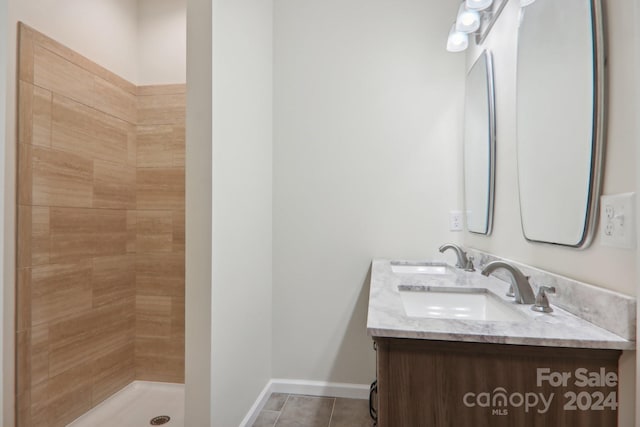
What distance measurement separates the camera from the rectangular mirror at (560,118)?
0.93 metres

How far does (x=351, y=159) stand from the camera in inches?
86.3

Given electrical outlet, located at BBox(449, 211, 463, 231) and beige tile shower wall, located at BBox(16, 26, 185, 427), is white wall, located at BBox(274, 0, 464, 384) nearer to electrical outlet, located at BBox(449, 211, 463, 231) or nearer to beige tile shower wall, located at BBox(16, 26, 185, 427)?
electrical outlet, located at BBox(449, 211, 463, 231)

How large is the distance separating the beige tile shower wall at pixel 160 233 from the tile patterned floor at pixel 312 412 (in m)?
0.76

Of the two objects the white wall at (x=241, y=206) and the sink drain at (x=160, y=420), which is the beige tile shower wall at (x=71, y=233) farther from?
the white wall at (x=241, y=206)

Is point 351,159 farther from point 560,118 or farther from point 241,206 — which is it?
point 560,118

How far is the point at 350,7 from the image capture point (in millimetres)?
2215

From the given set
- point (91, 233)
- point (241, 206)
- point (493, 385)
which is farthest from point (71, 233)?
point (493, 385)

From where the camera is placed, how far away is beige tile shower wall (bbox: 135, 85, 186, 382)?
2.36 m

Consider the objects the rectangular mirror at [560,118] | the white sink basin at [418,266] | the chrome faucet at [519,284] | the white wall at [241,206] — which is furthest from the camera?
the white sink basin at [418,266]

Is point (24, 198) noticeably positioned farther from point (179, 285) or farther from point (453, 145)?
point (453, 145)

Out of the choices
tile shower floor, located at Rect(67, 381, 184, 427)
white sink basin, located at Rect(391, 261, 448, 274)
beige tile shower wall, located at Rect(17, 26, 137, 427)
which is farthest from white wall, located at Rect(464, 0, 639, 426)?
beige tile shower wall, located at Rect(17, 26, 137, 427)

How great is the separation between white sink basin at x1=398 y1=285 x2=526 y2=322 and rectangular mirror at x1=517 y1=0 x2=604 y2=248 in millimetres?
294

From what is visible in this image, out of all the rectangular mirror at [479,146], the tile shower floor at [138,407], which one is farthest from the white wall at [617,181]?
the tile shower floor at [138,407]

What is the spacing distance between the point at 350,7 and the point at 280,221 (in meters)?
1.43
